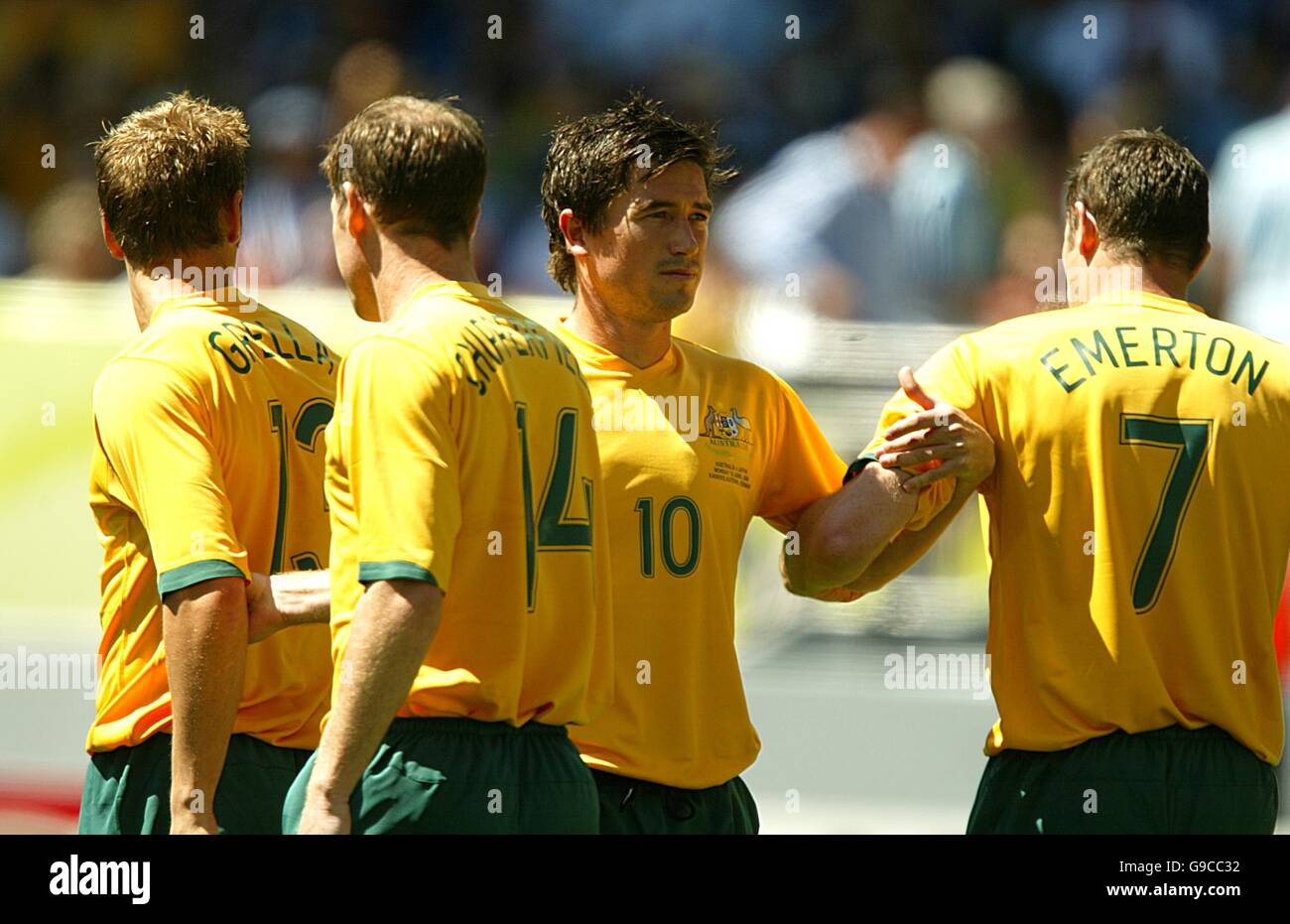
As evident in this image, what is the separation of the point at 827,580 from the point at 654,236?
0.89m

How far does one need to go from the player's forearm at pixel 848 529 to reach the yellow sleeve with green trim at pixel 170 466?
53.0 inches

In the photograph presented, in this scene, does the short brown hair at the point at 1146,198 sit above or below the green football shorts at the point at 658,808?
above

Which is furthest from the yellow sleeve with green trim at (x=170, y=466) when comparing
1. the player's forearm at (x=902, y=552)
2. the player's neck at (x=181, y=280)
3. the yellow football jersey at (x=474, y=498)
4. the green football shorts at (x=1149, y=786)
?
the green football shorts at (x=1149, y=786)

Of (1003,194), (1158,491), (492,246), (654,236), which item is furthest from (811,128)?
(1158,491)

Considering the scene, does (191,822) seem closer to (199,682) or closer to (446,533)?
(199,682)

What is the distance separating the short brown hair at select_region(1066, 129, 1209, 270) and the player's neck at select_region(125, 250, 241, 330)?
187 centimetres

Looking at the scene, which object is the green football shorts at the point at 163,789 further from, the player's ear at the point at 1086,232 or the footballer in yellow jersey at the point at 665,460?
the player's ear at the point at 1086,232

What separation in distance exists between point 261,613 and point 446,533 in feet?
1.95

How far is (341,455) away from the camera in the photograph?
3.12 meters

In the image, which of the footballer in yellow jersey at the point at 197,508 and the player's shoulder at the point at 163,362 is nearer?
the footballer in yellow jersey at the point at 197,508

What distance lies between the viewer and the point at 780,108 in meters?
8.59

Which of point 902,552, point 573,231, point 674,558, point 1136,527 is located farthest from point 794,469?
point 1136,527

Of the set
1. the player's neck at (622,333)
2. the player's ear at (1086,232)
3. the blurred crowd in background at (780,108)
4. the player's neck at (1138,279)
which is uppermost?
the blurred crowd in background at (780,108)

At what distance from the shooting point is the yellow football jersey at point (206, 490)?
3.42 metres
